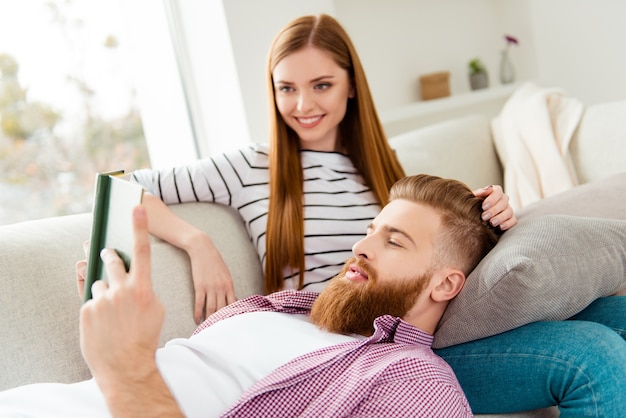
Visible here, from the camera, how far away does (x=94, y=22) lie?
2.59m

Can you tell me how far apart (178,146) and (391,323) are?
66.1 inches

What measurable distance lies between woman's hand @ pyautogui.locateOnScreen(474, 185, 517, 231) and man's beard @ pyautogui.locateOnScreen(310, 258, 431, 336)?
0.26 metres

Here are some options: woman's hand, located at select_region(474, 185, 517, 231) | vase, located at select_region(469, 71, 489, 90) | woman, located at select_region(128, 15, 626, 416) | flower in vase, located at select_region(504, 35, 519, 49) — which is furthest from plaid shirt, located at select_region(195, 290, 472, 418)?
flower in vase, located at select_region(504, 35, 519, 49)

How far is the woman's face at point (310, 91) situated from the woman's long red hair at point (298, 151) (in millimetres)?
27

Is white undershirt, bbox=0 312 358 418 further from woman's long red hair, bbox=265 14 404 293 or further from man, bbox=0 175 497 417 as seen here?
woman's long red hair, bbox=265 14 404 293

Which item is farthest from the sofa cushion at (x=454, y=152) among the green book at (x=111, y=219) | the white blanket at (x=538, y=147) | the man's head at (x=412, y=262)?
the green book at (x=111, y=219)

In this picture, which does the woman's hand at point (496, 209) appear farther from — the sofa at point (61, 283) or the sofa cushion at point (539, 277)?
the sofa at point (61, 283)

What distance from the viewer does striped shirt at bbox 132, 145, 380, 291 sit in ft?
6.25

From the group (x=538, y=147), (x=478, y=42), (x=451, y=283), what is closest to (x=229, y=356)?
(x=451, y=283)

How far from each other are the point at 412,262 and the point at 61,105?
1586mm

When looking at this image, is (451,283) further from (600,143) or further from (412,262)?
(600,143)

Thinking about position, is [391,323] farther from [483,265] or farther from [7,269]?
[7,269]

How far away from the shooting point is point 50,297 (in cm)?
150

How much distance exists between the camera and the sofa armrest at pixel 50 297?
56.1 inches
